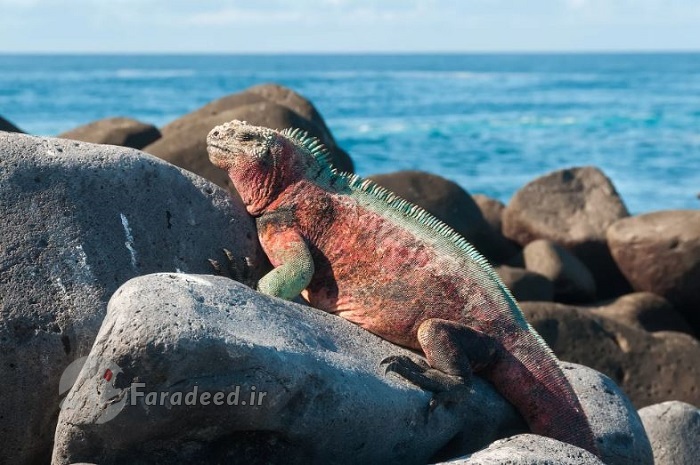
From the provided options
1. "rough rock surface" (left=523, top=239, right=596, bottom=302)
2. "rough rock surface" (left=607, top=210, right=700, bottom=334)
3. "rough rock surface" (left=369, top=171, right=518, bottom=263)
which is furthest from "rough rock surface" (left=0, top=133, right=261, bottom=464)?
"rough rock surface" (left=607, top=210, right=700, bottom=334)

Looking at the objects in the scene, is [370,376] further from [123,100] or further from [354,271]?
[123,100]

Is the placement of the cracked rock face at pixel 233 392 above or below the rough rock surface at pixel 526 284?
above

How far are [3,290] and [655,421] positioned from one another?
11.7 feet

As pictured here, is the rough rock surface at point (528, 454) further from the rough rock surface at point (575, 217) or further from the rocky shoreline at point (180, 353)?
the rough rock surface at point (575, 217)

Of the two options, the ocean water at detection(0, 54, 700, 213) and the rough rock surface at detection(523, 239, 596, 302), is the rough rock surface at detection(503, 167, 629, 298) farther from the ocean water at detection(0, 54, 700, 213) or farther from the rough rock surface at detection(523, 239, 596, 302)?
the ocean water at detection(0, 54, 700, 213)

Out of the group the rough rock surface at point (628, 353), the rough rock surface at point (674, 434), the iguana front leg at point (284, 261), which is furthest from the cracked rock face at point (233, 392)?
the rough rock surface at point (628, 353)

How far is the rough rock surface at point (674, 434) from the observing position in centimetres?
611

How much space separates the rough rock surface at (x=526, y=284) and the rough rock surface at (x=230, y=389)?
5101 mm

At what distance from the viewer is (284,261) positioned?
544cm

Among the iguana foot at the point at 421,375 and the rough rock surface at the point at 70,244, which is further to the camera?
the iguana foot at the point at 421,375

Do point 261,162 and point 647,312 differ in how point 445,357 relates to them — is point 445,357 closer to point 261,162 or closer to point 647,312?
point 261,162

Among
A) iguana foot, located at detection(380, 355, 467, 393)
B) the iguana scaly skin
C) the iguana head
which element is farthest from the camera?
the iguana head

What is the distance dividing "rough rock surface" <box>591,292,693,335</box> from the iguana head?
5.06m

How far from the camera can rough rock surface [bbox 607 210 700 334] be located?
A: 10602mm
